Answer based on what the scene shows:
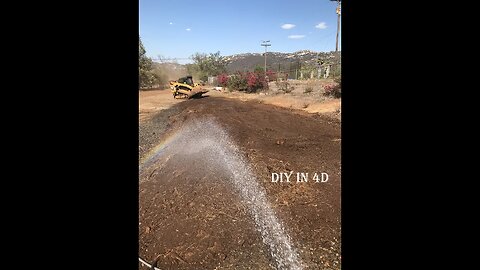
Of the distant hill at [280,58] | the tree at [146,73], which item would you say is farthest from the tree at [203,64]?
the tree at [146,73]

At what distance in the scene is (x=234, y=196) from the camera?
352 cm

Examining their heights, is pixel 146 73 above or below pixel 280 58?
below

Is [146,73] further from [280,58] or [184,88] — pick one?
[280,58]

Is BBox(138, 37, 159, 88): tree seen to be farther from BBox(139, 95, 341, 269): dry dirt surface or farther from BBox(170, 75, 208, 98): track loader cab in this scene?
BBox(170, 75, 208, 98): track loader cab

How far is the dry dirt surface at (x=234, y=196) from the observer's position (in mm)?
2648

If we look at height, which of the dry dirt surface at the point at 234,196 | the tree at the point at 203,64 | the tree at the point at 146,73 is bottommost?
the dry dirt surface at the point at 234,196

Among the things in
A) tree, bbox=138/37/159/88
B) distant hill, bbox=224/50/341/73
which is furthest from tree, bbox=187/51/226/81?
tree, bbox=138/37/159/88

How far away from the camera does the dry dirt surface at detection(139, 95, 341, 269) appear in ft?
8.69

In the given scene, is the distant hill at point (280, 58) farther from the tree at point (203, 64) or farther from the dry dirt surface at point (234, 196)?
the dry dirt surface at point (234, 196)

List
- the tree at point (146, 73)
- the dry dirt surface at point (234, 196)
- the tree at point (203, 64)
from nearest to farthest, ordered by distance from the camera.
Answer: the tree at point (146, 73)
the dry dirt surface at point (234, 196)
the tree at point (203, 64)

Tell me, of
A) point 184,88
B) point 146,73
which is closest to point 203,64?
point 184,88

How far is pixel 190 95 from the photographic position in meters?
5.18
